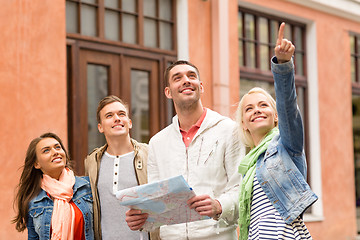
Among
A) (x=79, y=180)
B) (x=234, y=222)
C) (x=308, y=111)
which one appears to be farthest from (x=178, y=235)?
(x=308, y=111)

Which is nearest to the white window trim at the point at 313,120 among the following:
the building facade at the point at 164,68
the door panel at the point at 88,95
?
the building facade at the point at 164,68

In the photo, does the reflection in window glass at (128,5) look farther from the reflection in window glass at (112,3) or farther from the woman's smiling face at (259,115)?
the woman's smiling face at (259,115)

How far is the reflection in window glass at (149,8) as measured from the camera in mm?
8305

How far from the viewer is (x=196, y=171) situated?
3834 mm

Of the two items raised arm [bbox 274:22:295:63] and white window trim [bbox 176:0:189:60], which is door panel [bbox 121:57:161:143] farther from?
raised arm [bbox 274:22:295:63]

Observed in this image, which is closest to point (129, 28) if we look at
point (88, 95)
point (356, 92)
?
point (88, 95)

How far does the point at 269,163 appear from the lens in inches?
132

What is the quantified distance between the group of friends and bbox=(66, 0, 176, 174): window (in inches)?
109

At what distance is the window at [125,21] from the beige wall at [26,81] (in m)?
0.38

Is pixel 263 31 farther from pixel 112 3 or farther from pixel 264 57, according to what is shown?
pixel 112 3

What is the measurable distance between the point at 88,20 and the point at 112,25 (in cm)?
39

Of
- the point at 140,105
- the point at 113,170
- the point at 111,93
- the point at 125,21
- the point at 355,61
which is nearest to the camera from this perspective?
the point at 113,170

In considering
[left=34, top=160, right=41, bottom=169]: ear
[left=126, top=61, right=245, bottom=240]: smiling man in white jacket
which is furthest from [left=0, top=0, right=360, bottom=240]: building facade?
[left=126, top=61, right=245, bottom=240]: smiling man in white jacket

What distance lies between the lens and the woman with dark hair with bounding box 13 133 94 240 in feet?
14.1
